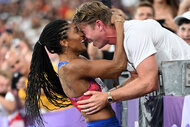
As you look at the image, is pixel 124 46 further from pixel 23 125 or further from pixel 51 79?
pixel 23 125

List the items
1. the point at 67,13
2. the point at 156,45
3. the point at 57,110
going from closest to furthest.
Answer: the point at 156,45, the point at 57,110, the point at 67,13

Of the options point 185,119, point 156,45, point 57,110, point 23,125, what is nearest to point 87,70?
point 156,45

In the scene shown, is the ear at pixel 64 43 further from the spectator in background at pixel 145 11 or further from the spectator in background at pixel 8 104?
the spectator in background at pixel 8 104

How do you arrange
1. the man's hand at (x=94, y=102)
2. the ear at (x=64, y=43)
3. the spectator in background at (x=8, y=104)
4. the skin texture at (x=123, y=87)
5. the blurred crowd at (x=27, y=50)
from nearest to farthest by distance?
the skin texture at (x=123, y=87) < the man's hand at (x=94, y=102) < the ear at (x=64, y=43) < the blurred crowd at (x=27, y=50) < the spectator in background at (x=8, y=104)

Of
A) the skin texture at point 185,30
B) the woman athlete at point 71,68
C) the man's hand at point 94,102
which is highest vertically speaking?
the skin texture at point 185,30

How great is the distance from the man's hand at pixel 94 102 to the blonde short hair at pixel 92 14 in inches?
23.9

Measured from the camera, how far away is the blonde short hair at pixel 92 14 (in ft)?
11.3

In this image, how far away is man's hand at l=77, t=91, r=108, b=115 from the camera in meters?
3.31

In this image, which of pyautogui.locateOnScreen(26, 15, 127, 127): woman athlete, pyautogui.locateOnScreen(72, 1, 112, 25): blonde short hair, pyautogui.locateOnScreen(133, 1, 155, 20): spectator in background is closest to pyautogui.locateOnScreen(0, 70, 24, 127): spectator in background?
pyautogui.locateOnScreen(133, 1, 155, 20): spectator in background

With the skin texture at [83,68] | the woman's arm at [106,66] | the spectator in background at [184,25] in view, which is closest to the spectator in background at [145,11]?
the spectator in background at [184,25]

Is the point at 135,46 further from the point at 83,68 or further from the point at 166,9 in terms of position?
the point at 166,9

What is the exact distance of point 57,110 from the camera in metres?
5.01

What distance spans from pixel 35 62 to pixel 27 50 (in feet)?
15.6

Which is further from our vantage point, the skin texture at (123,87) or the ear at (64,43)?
the ear at (64,43)
